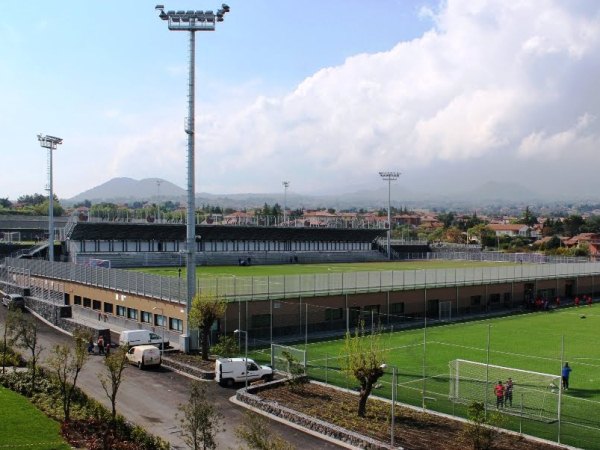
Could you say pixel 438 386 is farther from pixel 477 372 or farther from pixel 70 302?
pixel 70 302

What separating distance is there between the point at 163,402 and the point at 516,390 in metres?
13.2

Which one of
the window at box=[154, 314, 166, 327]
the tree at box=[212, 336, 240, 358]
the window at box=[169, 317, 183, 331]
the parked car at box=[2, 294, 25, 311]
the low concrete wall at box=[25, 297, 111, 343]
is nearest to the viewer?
the tree at box=[212, 336, 240, 358]

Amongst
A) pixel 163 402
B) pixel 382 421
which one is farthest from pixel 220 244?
pixel 382 421

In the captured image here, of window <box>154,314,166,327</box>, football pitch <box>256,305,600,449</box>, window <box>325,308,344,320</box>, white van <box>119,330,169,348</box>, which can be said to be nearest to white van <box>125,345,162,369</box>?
white van <box>119,330,169,348</box>

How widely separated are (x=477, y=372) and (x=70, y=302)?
33.1 m

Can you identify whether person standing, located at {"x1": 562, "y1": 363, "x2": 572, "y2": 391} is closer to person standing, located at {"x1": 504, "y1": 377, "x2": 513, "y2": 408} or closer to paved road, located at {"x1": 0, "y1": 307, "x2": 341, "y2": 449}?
person standing, located at {"x1": 504, "y1": 377, "x2": 513, "y2": 408}

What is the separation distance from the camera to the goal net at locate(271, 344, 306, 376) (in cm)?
2759

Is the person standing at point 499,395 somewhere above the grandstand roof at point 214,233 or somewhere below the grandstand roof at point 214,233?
below

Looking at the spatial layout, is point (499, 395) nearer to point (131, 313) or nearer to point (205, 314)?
point (205, 314)

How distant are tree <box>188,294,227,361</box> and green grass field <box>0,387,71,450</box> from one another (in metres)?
9.31

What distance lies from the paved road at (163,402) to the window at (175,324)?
16.2 feet

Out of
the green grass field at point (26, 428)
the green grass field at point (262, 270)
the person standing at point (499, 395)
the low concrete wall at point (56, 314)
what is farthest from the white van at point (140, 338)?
the green grass field at point (262, 270)

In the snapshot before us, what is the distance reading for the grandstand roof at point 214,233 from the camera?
265ft

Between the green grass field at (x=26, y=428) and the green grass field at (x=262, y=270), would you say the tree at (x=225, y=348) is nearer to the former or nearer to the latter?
the green grass field at (x=26, y=428)
